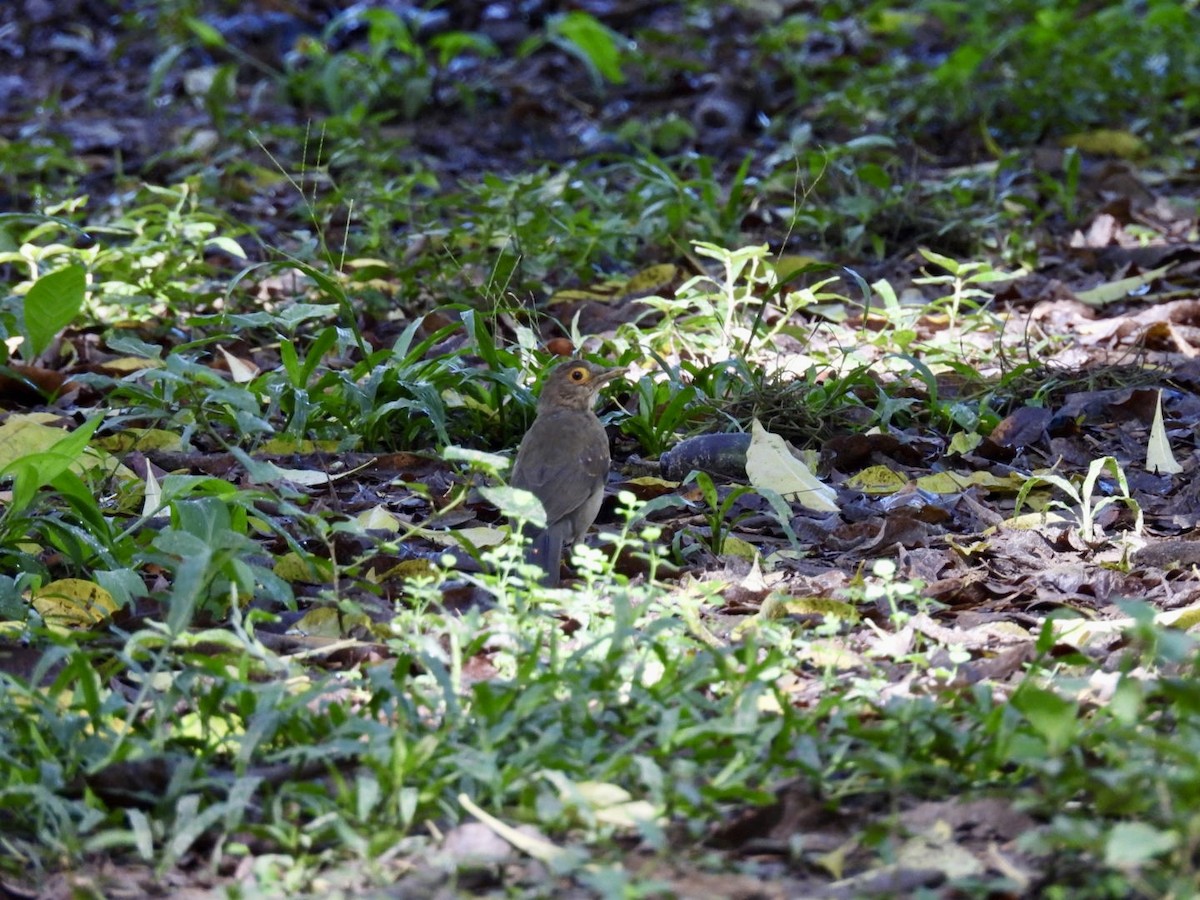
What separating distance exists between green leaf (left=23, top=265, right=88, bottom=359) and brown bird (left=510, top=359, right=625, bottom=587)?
1.80 meters

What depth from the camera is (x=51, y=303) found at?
5.80 metres

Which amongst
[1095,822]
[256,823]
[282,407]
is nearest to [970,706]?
[1095,822]

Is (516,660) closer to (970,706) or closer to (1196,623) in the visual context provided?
(970,706)

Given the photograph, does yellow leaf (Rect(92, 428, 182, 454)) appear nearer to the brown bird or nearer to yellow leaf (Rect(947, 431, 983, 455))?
the brown bird

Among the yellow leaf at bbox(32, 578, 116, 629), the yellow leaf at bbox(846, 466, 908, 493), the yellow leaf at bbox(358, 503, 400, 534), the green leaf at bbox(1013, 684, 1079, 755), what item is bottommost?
the yellow leaf at bbox(846, 466, 908, 493)

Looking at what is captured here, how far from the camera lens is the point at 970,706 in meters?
3.30

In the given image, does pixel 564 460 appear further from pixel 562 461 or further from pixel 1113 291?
pixel 1113 291

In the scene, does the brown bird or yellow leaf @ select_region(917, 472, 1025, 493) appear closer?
the brown bird

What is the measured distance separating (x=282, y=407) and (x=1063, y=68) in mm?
6370

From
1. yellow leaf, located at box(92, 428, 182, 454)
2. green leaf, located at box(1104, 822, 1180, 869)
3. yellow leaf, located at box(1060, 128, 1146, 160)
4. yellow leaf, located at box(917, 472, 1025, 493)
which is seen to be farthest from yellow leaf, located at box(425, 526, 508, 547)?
yellow leaf, located at box(1060, 128, 1146, 160)

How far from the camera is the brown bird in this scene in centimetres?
462

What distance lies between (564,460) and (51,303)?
7.19 ft

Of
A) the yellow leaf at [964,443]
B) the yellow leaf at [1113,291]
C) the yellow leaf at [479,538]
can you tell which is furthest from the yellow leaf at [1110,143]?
the yellow leaf at [479,538]

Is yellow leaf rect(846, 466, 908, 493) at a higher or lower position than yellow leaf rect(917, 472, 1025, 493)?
lower
